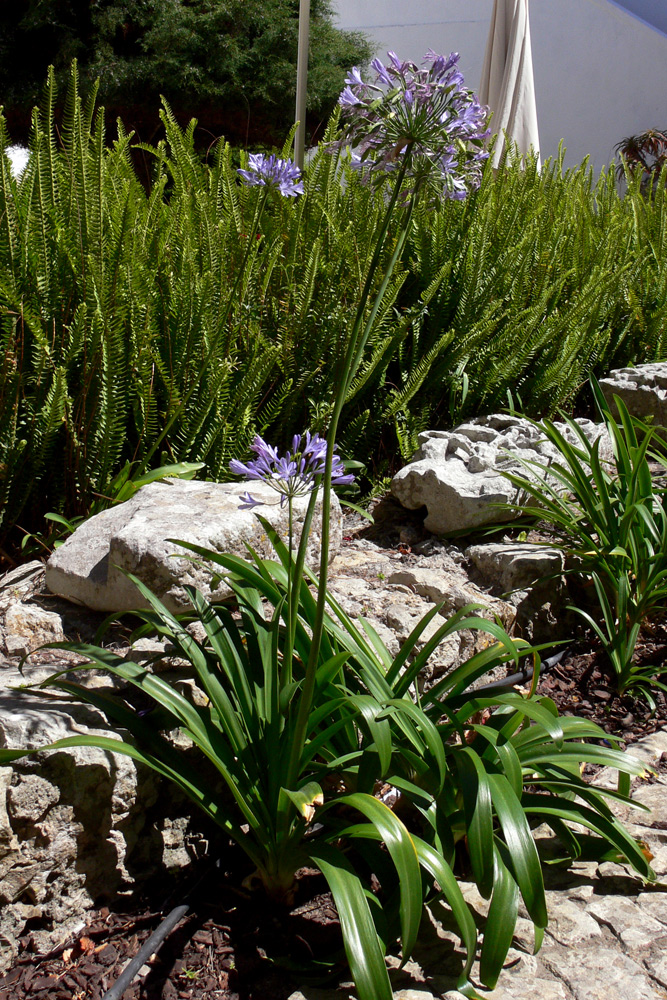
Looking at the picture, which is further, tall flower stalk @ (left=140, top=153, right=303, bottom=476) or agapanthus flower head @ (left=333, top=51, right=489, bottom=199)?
tall flower stalk @ (left=140, top=153, right=303, bottom=476)

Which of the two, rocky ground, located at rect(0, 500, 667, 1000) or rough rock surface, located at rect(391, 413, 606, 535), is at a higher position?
rough rock surface, located at rect(391, 413, 606, 535)

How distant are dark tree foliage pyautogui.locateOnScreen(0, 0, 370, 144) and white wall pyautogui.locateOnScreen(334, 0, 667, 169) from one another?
3.35m

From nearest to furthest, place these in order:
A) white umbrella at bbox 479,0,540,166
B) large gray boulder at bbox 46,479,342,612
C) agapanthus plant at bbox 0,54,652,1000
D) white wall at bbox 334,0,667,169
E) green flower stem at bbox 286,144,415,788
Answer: green flower stem at bbox 286,144,415,788 < agapanthus plant at bbox 0,54,652,1000 < large gray boulder at bbox 46,479,342,612 < white umbrella at bbox 479,0,540,166 < white wall at bbox 334,0,667,169

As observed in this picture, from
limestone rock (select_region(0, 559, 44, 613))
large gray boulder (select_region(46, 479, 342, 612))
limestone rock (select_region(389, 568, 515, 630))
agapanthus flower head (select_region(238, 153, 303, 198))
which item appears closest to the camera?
large gray boulder (select_region(46, 479, 342, 612))

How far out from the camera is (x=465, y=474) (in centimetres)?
261

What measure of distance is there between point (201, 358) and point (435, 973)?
1.71 meters

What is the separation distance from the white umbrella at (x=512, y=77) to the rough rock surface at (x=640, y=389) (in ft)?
10.8

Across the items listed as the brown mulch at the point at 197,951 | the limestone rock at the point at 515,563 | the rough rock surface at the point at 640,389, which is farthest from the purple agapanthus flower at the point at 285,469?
the rough rock surface at the point at 640,389

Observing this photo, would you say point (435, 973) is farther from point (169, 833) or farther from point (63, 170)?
point (63, 170)

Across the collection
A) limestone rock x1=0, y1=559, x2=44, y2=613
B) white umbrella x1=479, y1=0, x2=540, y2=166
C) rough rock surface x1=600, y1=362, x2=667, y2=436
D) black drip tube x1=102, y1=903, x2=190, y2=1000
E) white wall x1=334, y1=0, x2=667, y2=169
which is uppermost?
white wall x1=334, y1=0, x2=667, y2=169

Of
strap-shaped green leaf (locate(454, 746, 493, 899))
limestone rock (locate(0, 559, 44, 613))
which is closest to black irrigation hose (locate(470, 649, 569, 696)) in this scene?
strap-shaped green leaf (locate(454, 746, 493, 899))

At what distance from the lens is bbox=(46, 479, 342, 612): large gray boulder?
1.74m

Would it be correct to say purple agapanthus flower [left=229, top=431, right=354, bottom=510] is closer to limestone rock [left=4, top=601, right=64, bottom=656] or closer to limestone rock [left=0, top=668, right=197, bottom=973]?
limestone rock [left=0, top=668, right=197, bottom=973]

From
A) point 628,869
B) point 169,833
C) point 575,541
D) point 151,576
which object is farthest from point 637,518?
point 169,833
